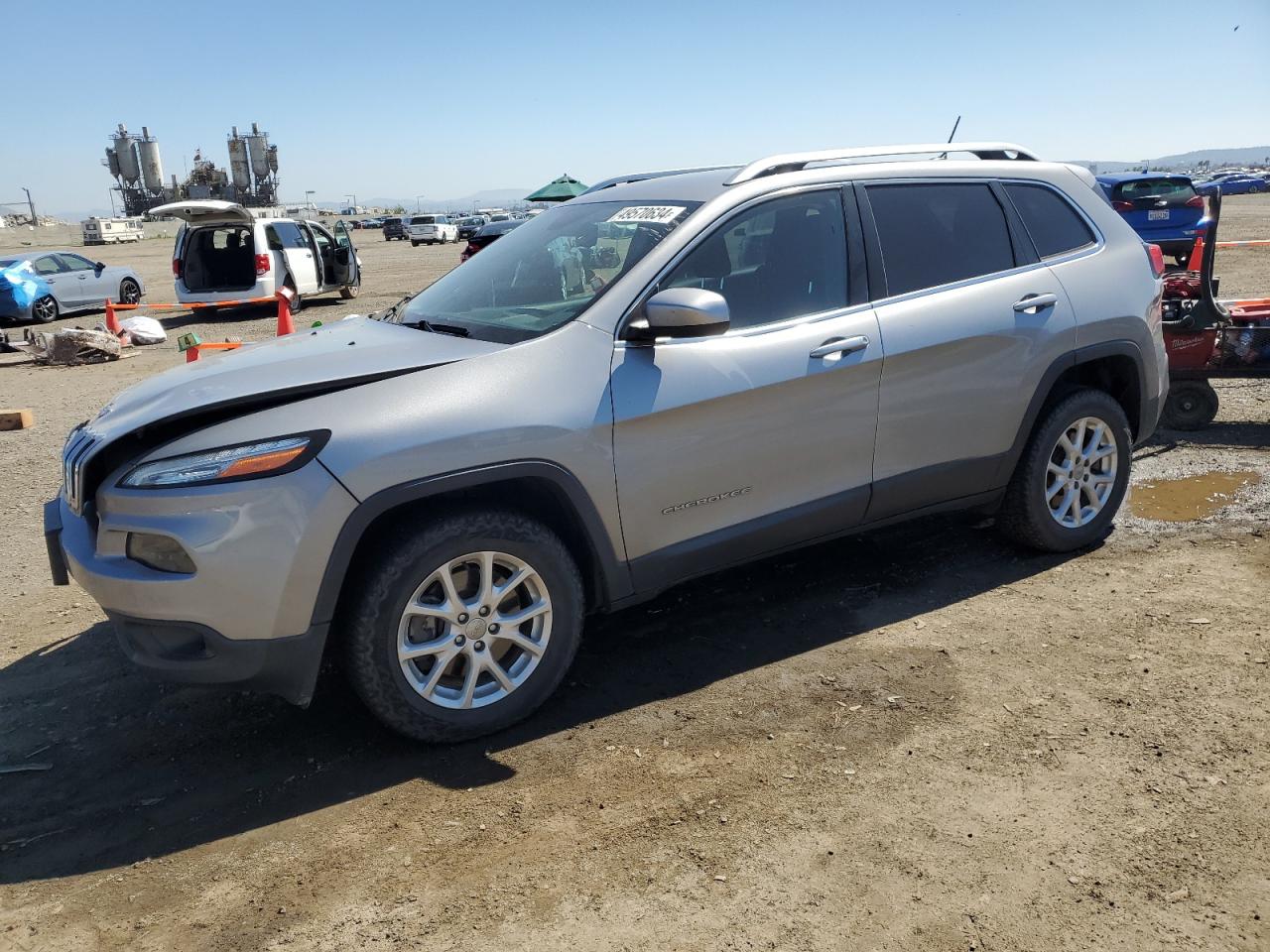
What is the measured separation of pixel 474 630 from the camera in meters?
3.34

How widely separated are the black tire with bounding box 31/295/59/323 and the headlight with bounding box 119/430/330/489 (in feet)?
56.9

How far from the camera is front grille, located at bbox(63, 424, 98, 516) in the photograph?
3.20m

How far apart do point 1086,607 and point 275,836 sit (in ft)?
11.1

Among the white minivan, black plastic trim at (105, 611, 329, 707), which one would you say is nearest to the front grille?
black plastic trim at (105, 611, 329, 707)

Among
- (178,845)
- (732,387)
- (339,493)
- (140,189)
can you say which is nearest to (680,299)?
(732,387)

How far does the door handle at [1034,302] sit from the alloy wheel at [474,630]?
2.54 metres

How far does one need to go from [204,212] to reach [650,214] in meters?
14.1

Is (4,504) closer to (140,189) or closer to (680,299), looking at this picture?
(680,299)

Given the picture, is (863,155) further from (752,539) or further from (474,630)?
(474,630)

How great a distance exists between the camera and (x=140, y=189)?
367 ft

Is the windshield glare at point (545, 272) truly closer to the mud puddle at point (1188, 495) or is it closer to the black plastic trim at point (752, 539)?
the black plastic trim at point (752, 539)

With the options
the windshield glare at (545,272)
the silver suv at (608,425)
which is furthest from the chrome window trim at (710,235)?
the windshield glare at (545,272)

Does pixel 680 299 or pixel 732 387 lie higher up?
pixel 680 299

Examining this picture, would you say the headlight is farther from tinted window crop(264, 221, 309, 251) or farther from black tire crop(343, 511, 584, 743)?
tinted window crop(264, 221, 309, 251)
